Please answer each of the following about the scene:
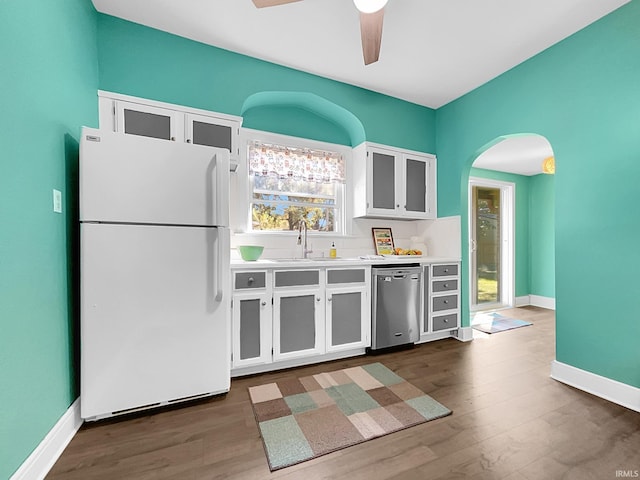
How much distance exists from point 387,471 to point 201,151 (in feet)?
7.15

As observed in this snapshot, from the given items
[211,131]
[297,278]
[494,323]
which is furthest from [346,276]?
[494,323]

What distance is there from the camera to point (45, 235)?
1468mm

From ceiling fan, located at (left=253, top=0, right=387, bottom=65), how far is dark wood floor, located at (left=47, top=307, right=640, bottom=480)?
101 inches

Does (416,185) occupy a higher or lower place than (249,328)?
higher

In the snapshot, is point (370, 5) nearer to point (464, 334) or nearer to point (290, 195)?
point (290, 195)

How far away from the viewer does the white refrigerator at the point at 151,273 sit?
1.68m

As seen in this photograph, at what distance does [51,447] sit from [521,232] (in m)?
6.40

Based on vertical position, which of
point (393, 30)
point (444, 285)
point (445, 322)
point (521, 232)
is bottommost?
point (445, 322)

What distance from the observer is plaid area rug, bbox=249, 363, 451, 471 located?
1559 mm

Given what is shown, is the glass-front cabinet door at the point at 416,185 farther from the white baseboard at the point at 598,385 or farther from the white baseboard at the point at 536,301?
the white baseboard at the point at 536,301

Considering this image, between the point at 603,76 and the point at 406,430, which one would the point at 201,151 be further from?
the point at 603,76

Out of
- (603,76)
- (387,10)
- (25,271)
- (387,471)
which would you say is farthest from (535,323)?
(25,271)

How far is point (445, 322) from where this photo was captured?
3.22m

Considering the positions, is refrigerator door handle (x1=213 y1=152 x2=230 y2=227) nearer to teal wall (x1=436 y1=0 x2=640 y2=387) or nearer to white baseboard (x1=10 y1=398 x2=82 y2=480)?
white baseboard (x1=10 y1=398 x2=82 y2=480)
